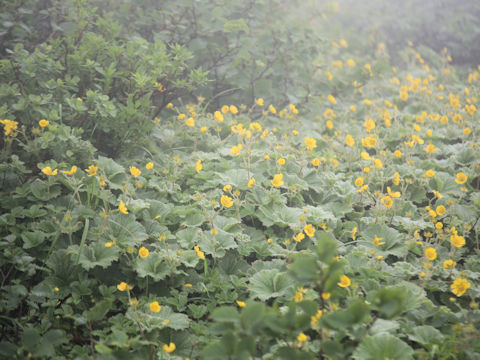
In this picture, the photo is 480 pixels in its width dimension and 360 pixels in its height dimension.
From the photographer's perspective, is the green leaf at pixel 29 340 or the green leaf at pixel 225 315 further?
the green leaf at pixel 29 340

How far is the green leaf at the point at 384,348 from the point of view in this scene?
1.56 meters

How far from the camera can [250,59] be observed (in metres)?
3.82

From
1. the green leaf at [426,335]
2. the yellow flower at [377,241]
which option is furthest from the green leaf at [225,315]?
the yellow flower at [377,241]

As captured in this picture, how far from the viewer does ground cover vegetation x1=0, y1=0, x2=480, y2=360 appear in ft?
5.32

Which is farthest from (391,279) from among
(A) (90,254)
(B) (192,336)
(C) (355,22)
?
(C) (355,22)

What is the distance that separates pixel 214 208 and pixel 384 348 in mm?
1338

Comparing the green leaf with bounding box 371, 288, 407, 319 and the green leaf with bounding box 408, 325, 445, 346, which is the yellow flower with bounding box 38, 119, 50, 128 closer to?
the green leaf with bounding box 371, 288, 407, 319

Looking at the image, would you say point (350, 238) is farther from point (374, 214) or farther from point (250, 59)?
point (250, 59)

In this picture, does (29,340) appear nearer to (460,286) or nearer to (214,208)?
(214,208)

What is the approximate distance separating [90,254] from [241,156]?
137 centimetres

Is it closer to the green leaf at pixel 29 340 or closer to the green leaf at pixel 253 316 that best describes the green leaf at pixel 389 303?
the green leaf at pixel 253 316

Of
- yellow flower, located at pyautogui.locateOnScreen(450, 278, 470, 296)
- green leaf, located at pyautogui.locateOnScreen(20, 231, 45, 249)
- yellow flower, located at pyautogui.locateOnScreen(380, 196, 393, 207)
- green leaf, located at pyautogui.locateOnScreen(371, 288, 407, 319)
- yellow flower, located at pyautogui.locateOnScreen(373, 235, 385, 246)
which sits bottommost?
green leaf, located at pyautogui.locateOnScreen(20, 231, 45, 249)

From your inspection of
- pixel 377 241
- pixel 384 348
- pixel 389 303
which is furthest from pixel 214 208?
pixel 389 303

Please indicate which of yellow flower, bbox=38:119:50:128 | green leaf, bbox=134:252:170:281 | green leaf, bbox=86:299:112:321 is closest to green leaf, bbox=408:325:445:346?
green leaf, bbox=134:252:170:281
